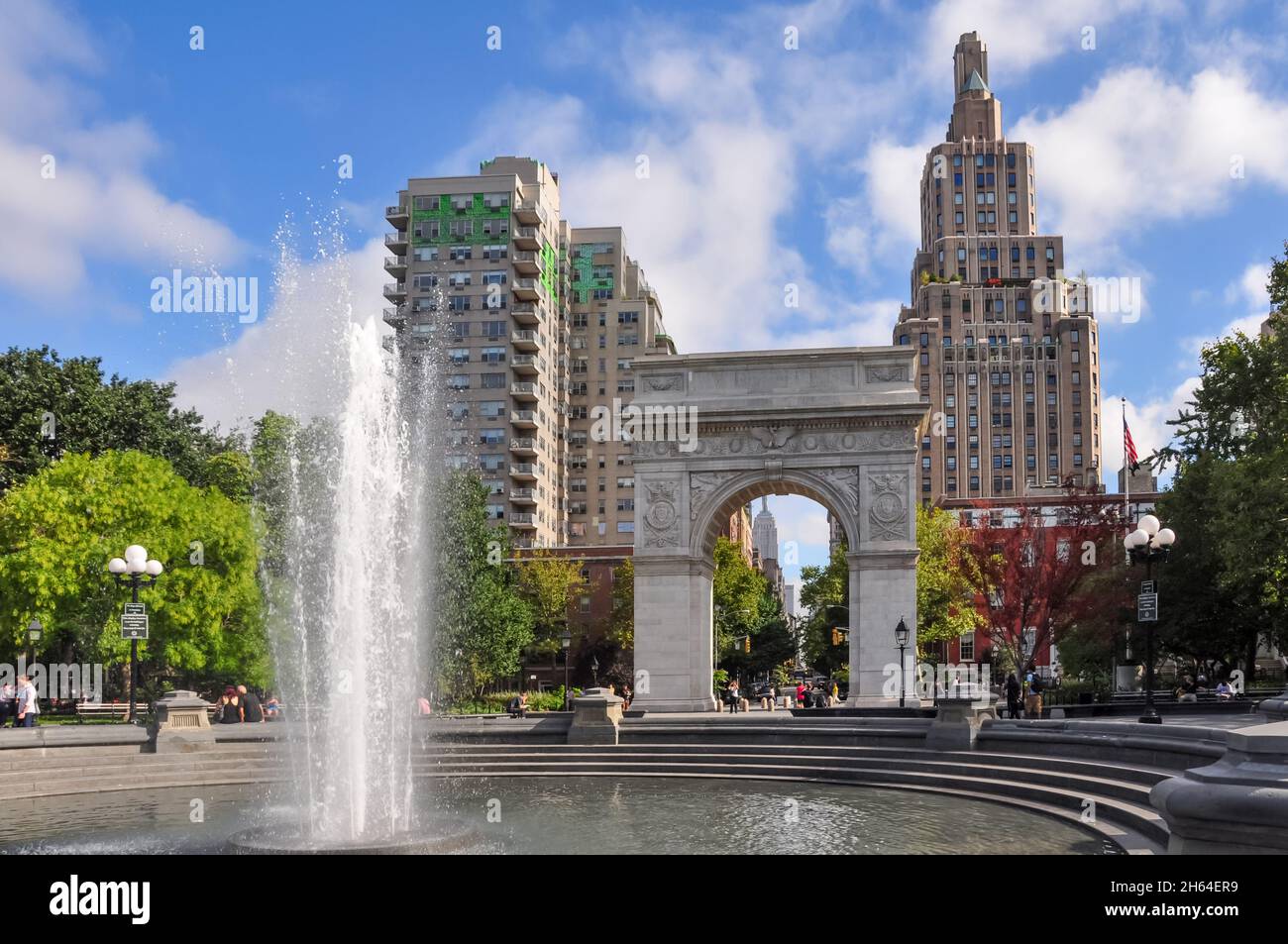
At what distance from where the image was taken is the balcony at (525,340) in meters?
82.4

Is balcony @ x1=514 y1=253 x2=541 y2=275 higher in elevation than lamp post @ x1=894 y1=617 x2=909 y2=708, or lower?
higher

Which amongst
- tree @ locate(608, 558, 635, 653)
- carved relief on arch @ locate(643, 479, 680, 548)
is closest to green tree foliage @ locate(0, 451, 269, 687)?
carved relief on arch @ locate(643, 479, 680, 548)

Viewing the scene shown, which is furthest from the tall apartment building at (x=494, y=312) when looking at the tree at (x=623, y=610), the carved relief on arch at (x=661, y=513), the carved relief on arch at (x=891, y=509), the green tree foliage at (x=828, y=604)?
the carved relief on arch at (x=891, y=509)

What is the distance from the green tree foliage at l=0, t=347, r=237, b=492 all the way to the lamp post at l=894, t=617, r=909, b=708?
29995 mm

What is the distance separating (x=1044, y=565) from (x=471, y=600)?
→ 988 inches

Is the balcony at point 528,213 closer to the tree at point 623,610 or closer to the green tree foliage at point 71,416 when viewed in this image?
the tree at point 623,610

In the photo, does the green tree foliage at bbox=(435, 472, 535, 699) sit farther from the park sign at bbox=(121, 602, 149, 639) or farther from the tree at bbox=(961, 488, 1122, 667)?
the park sign at bbox=(121, 602, 149, 639)

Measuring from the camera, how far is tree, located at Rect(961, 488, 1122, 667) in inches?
1827

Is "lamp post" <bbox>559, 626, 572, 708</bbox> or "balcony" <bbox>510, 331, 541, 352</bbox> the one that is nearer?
"lamp post" <bbox>559, 626, 572, 708</bbox>

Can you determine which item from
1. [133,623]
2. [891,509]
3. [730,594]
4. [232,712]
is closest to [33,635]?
[232,712]

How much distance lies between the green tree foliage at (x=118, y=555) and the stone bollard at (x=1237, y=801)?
3284cm

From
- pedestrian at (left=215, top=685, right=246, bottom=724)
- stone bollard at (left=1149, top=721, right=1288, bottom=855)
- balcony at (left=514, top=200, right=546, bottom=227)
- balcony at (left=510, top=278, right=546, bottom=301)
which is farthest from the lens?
balcony at (left=510, top=278, right=546, bottom=301)
